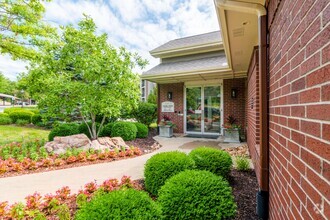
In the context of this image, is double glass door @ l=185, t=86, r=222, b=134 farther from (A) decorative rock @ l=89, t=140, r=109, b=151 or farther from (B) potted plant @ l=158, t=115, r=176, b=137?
(A) decorative rock @ l=89, t=140, r=109, b=151

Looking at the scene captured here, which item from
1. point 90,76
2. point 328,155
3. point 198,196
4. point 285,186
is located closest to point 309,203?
point 328,155

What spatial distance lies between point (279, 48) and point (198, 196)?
5.74ft

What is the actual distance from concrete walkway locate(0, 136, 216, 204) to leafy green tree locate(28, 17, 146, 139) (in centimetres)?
197

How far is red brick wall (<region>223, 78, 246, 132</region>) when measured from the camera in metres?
8.19

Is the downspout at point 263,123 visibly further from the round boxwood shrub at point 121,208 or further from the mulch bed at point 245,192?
the round boxwood shrub at point 121,208

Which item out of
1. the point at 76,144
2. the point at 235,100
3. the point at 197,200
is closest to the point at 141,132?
the point at 76,144

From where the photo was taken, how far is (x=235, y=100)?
8.30 m

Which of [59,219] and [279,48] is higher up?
[279,48]

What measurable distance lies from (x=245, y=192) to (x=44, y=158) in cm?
470

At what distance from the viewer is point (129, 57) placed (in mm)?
6039

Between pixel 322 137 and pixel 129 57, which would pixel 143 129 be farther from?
pixel 322 137

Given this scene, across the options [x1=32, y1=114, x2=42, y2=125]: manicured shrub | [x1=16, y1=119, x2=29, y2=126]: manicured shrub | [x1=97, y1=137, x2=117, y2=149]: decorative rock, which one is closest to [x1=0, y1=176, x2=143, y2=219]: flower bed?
[x1=97, y1=137, x2=117, y2=149]: decorative rock

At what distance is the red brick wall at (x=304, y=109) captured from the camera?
840 millimetres

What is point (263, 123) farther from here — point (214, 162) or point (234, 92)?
point (234, 92)
